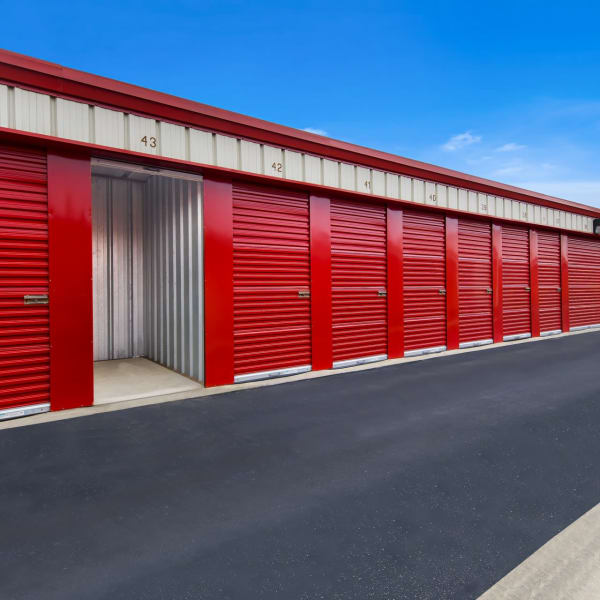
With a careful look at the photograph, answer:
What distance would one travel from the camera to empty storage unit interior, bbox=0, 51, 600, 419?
4.79 m

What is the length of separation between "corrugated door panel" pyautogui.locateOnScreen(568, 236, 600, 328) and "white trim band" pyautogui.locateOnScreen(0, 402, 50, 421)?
1445 cm

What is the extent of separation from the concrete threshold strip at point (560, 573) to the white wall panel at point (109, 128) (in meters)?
5.65

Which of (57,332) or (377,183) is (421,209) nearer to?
(377,183)

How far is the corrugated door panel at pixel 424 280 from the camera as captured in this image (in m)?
8.68

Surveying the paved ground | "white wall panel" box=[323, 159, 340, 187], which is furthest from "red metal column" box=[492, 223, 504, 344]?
the paved ground

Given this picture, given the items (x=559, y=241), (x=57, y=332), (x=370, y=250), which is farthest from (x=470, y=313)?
(x=57, y=332)

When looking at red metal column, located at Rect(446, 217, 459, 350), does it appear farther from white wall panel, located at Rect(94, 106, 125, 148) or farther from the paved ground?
white wall panel, located at Rect(94, 106, 125, 148)

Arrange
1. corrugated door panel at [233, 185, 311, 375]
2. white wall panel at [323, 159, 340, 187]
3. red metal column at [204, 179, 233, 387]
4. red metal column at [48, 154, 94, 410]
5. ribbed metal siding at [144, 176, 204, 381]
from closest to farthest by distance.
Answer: red metal column at [48, 154, 94, 410] → red metal column at [204, 179, 233, 387] → ribbed metal siding at [144, 176, 204, 381] → corrugated door panel at [233, 185, 311, 375] → white wall panel at [323, 159, 340, 187]

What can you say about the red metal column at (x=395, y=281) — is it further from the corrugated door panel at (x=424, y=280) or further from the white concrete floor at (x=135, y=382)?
the white concrete floor at (x=135, y=382)

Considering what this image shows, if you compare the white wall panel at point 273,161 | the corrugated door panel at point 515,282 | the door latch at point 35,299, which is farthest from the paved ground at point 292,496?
the corrugated door panel at point 515,282

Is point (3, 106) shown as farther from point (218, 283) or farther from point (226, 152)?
point (218, 283)

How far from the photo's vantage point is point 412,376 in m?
6.82

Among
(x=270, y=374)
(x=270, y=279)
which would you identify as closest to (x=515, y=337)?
(x=270, y=374)

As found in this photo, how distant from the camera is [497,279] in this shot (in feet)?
34.6
